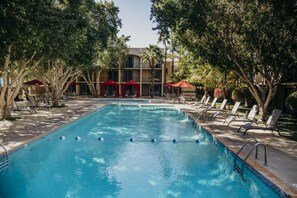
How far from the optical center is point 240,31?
16.1 m

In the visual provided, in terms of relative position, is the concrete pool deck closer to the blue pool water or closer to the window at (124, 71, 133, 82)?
the blue pool water

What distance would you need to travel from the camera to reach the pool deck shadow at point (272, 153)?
21.7 ft

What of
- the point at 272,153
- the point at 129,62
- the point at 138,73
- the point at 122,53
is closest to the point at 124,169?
the point at 272,153

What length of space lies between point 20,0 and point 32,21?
4.56ft

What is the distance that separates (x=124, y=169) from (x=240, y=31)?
10897 millimetres

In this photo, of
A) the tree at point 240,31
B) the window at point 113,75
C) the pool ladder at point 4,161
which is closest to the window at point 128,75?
the window at point 113,75

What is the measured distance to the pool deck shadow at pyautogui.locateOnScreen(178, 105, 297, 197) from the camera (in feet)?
21.7

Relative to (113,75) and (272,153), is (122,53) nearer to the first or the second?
(113,75)

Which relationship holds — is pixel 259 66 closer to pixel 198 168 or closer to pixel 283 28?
pixel 283 28

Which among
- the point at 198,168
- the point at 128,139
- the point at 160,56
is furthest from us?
the point at 160,56

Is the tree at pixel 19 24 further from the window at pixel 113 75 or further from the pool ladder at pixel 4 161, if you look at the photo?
the window at pixel 113 75

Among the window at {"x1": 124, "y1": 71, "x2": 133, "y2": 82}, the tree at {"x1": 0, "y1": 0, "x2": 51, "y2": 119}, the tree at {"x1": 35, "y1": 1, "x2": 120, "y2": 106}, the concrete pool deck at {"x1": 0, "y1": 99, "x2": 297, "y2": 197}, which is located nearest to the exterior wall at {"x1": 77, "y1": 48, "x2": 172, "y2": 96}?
the window at {"x1": 124, "y1": 71, "x2": 133, "y2": 82}

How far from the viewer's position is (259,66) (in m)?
17.2

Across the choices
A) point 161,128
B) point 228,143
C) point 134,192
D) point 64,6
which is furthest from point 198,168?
point 64,6
